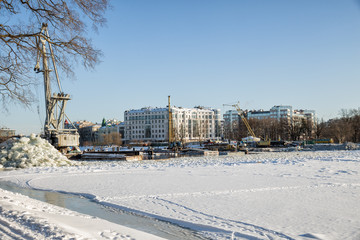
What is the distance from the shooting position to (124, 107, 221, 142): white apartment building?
157 metres

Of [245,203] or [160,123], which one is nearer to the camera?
[245,203]

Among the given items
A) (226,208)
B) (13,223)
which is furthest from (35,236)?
(226,208)

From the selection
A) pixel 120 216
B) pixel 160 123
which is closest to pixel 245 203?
pixel 120 216

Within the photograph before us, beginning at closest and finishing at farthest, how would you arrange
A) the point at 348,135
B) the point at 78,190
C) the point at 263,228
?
the point at 263,228 → the point at 78,190 → the point at 348,135

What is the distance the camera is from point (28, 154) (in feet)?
80.2

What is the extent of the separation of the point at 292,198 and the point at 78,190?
22.9 ft

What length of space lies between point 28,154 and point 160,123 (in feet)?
438

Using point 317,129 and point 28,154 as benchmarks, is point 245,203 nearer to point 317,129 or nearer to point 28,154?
point 28,154

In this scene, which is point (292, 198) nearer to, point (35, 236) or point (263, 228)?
point (263, 228)

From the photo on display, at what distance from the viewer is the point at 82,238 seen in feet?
16.8

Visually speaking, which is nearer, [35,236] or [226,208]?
[35,236]

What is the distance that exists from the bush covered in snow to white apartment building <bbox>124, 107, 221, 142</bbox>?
12562cm

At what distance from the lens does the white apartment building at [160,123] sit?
15700 cm

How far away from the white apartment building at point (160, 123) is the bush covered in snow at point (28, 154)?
4946 inches
